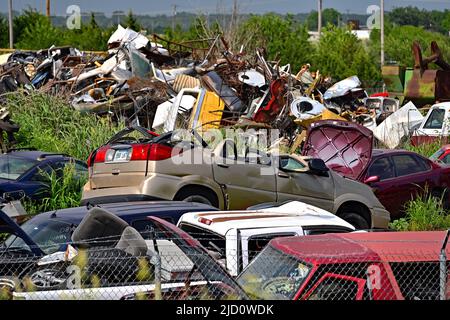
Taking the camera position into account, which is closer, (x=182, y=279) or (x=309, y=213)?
(x=182, y=279)

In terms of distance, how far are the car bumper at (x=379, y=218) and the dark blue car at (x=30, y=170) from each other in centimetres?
482

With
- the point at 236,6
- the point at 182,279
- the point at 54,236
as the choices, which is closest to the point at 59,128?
the point at 54,236

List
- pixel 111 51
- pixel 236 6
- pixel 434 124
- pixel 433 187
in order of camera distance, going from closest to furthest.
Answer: pixel 433 187, pixel 434 124, pixel 111 51, pixel 236 6

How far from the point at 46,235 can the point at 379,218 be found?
546 centimetres

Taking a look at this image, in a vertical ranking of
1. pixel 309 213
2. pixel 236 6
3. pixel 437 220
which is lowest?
pixel 437 220

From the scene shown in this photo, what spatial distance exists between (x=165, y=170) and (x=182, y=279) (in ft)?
16.8

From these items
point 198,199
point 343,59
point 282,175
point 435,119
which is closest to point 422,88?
point 435,119

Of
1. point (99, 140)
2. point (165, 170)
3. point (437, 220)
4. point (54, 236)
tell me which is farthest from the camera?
point (99, 140)

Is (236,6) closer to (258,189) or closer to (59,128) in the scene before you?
(59,128)

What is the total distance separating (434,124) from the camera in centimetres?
2131

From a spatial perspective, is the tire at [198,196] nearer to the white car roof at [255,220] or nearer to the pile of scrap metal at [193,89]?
the white car roof at [255,220]

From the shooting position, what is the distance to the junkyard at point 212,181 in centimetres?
723

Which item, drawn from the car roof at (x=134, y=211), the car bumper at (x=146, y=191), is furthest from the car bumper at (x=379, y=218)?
the car roof at (x=134, y=211)

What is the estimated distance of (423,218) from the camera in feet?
45.0
